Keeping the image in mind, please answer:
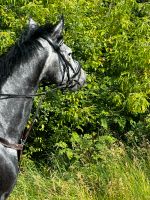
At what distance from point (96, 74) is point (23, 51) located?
3482 millimetres

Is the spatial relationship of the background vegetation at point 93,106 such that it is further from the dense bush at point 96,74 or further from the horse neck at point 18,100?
the horse neck at point 18,100

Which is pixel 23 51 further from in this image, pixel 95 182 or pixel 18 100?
pixel 95 182

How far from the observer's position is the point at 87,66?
7.09m

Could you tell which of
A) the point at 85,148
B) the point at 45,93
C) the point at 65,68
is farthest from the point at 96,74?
the point at 45,93

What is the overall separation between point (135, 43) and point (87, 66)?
2.61 ft

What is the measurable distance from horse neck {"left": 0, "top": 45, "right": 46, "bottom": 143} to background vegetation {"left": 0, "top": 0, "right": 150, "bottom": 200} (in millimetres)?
2178

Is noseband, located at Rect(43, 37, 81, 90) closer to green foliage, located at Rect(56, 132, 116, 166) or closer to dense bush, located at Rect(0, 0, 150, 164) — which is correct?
dense bush, located at Rect(0, 0, 150, 164)

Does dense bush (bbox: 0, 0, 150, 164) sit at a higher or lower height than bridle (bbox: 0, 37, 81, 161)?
lower

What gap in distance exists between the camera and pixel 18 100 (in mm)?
4039

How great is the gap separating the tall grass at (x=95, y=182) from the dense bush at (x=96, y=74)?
504 millimetres

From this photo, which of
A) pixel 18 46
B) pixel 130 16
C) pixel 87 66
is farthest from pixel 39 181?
pixel 130 16

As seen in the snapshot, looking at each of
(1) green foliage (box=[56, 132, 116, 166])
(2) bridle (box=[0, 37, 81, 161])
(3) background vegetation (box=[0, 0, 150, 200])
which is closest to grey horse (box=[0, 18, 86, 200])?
(2) bridle (box=[0, 37, 81, 161])

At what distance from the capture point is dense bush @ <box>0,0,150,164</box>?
6.86 metres

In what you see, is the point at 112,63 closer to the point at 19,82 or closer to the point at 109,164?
the point at 109,164
